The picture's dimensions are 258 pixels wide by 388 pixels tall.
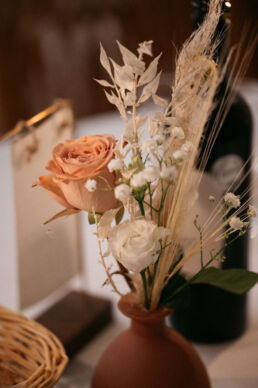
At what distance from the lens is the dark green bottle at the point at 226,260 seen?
2.28 feet

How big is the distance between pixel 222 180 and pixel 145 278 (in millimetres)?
246

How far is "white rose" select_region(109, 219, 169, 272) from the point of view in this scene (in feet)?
1.47

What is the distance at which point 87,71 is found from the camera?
91.1 inches

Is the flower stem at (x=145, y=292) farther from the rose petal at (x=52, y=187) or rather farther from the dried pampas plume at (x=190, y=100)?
the rose petal at (x=52, y=187)

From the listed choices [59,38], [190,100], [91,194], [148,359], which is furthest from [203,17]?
[59,38]

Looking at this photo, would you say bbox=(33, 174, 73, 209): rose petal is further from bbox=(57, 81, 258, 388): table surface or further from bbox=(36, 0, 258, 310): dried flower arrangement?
bbox=(57, 81, 258, 388): table surface

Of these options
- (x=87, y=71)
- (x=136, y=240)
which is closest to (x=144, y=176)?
(x=136, y=240)

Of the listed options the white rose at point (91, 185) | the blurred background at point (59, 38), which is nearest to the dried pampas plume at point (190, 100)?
the white rose at point (91, 185)

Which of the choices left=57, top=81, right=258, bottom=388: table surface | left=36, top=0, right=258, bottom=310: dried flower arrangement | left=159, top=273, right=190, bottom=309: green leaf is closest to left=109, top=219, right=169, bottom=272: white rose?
left=36, top=0, right=258, bottom=310: dried flower arrangement

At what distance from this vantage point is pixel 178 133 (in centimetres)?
46

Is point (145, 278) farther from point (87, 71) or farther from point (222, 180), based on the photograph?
point (87, 71)

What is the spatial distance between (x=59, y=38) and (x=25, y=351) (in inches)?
72.8

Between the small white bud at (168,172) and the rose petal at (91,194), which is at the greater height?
the small white bud at (168,172)

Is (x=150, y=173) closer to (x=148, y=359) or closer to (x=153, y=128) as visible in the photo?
(x=153, y=128)
